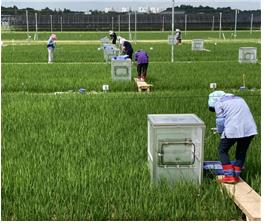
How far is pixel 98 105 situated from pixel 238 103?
4.35 meters

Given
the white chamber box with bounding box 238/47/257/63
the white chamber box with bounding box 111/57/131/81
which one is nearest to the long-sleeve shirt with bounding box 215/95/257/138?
the white chamber box with bounding box 111/57/131/81

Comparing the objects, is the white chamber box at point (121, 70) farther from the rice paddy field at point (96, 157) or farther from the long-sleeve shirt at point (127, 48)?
the long-sleeve shirt at point (127, 48)

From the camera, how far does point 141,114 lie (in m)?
7.64

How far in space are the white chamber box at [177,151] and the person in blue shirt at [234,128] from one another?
22 cm

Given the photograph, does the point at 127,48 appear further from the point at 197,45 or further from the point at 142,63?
the point at 197,45

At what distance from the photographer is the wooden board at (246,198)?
358cm

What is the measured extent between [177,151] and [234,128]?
0.52 meters

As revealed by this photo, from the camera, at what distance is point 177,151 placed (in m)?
4.38

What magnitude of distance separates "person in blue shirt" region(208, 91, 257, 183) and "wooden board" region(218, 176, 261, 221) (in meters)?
0.10

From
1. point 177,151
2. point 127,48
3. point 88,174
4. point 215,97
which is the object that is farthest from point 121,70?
point 177,151

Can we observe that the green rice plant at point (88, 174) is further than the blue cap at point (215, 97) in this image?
No

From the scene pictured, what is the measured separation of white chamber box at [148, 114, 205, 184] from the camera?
14.2ft

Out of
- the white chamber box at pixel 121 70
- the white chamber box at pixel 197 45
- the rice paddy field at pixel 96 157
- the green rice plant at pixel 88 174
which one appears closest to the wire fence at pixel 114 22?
the white chamber box at pixel 197 45

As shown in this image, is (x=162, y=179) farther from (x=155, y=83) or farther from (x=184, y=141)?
(x=155, y=83)
